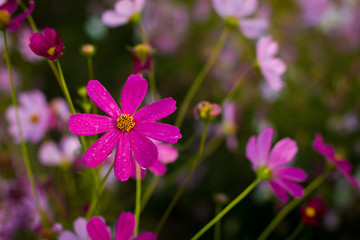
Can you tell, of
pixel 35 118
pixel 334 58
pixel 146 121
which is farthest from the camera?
pixel 334 58

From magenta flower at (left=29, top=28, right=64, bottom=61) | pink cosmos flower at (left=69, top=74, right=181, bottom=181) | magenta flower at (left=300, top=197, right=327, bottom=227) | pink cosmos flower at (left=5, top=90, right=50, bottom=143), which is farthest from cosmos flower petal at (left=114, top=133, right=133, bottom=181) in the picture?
pink cosmos flower at (left=5, top=90, right=50, bottom=143)

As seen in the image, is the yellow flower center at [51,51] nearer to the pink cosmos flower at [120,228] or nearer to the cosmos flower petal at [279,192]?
the pink cosmos flower at [120,228]

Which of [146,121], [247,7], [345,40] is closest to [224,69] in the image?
[345,40]

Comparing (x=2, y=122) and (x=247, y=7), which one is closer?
(x=247, y=7)

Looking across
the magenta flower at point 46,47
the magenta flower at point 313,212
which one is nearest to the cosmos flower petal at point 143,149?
the magenta flower at point 46,47

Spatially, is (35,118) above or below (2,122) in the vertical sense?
below

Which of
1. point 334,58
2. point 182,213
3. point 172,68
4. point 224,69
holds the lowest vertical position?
point 182,213

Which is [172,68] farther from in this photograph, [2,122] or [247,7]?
[247,7]
